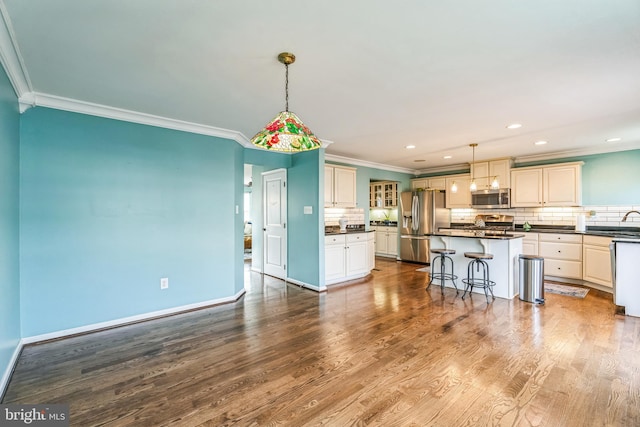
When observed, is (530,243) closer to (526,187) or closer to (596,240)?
(596,240)

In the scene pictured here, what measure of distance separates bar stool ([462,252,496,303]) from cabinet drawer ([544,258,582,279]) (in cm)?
173

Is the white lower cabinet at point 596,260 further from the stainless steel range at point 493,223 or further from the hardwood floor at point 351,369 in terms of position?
the stainless steel range at point 493,223

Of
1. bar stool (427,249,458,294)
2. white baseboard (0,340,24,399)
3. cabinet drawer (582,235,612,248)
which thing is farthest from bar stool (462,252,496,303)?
white baseboard (0,340,24,399)

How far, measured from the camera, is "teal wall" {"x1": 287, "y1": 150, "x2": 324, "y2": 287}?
4711 millimetres

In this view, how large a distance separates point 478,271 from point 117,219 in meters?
5.06

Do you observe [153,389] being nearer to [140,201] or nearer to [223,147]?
[140,201]

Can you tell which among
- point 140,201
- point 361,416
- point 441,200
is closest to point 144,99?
point 140,201

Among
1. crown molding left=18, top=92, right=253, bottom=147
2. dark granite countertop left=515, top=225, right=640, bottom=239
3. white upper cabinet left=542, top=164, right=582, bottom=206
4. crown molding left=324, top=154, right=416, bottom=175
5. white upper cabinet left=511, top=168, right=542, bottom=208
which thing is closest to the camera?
crown molding left=18, top=92, right=253, bottom=147

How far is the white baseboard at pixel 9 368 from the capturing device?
2084mm

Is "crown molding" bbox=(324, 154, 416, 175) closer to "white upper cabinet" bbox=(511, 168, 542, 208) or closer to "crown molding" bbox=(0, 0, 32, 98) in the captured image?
"white upper cabinet" bbox=(511, 168, 542, 208)

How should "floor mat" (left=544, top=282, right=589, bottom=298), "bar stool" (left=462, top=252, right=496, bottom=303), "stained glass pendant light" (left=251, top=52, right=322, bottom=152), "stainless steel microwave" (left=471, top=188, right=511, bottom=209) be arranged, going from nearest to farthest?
"stained glass pendant light" (left=251, top=52, right=322, bottom=152) → "bar stool" (left=462, top=252, right=496, bottom=303) → "floor mat" (left=544, top=282, right=589, bottom=298) → "stainless steel microwave" (left=471, top=188, right=511, bottom=209)

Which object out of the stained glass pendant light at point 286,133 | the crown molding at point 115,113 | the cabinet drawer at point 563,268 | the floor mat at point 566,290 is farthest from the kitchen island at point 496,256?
the crown molding at point 115,113

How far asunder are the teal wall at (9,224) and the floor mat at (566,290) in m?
6.52

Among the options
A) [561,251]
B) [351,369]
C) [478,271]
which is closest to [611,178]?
[561,251]
